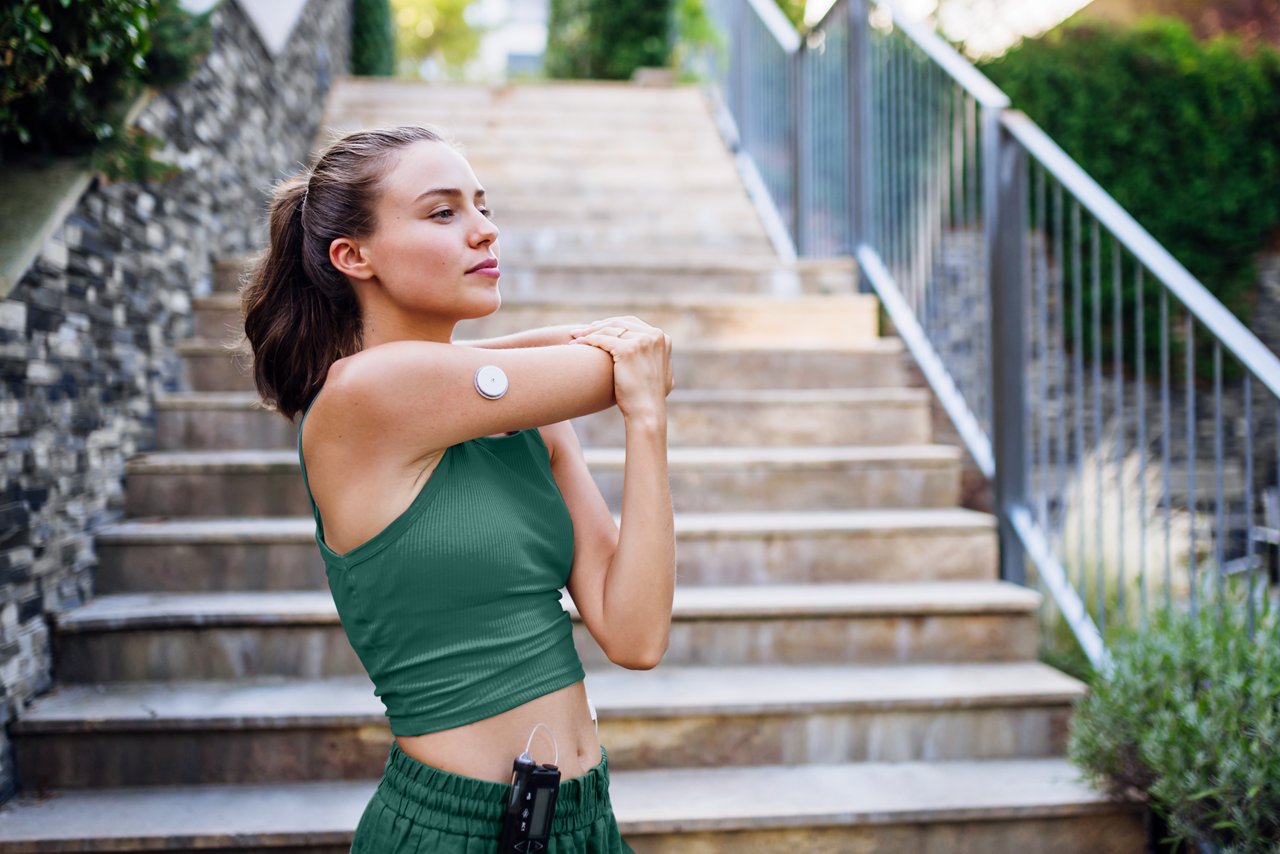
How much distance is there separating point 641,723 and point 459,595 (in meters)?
1.29

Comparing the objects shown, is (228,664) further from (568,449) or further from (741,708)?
(568,449)

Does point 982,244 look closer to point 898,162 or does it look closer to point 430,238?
point 898,162

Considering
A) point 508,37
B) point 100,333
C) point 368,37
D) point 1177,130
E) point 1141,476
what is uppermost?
point 508,37

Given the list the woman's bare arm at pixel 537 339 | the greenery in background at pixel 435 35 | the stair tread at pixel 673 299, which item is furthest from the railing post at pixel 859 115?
the greenery in background at pixel 435 35

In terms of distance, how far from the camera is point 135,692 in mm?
2203

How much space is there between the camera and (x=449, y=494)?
0.98 m

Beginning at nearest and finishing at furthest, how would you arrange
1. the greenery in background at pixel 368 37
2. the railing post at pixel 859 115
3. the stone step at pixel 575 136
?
the railing post at pixel 859 115 → the stone step at pixel 575 136 → the greenery in background at pixel 368 37

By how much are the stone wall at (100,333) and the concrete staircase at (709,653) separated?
0.30ft

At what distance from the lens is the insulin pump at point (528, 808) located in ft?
3.11

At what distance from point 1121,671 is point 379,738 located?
5.09ft

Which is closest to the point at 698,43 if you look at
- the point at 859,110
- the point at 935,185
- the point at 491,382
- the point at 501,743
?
the point at 859,110

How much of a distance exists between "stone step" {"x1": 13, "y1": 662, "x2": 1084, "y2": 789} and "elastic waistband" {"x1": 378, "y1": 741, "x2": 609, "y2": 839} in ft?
3.60

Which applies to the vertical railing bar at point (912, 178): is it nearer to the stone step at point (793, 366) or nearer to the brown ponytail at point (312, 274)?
the stone step at point (793, 366)

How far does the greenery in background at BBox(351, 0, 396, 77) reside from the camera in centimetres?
754
